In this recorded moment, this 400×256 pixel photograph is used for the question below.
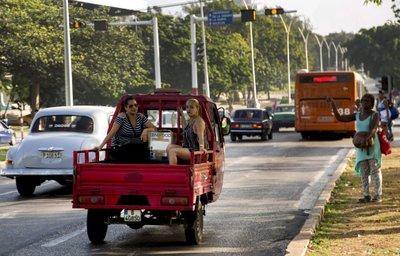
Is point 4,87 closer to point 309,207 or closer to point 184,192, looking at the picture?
point 309,207

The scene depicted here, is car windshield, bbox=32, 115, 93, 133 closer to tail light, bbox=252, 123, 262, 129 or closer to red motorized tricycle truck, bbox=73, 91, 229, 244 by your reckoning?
red motorized tricycle truck, bbox=73, 91, 229, 244

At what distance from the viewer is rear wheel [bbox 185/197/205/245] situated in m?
13.7

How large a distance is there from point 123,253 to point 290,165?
1778 centimetres

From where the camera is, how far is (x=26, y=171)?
20953 millimetres

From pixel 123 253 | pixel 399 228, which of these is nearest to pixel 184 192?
pixel 123 253

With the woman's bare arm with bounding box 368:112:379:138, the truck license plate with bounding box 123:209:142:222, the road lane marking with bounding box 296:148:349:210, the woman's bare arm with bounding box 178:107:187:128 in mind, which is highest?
the woman's bare arm with bounding box 178:107:187:128

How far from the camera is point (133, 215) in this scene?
1345 centimetres

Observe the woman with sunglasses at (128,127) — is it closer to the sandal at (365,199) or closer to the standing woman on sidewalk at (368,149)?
the standing woman on sidewalk at (368,149)

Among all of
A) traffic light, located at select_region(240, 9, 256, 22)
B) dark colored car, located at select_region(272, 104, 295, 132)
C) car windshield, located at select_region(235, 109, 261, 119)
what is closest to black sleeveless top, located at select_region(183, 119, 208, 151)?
traffic light, located at select_region(240, 9, 256, 22)

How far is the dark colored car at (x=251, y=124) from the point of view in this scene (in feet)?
162

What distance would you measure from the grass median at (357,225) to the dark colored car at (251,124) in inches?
1071

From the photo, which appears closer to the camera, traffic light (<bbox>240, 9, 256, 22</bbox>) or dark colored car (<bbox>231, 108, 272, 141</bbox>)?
traffic light (<bbox>240, 9, 256, 22</bbox>)

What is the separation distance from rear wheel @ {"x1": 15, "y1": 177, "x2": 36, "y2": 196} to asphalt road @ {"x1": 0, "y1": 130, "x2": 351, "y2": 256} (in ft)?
0.64

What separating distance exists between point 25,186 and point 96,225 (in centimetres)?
802
